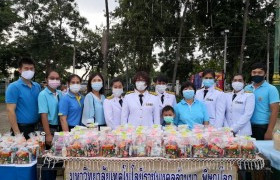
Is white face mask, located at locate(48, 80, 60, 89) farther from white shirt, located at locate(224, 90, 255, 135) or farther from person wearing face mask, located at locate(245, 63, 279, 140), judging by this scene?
person wearing face mask, located at locate(245, 63, 279, 140)

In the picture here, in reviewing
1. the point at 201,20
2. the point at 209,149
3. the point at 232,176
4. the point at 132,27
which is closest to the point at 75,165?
the point at 209,149

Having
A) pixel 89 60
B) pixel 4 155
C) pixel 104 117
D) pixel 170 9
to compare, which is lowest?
pixel 4 155

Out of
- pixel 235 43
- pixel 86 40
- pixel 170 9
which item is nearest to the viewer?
pixel 170 9

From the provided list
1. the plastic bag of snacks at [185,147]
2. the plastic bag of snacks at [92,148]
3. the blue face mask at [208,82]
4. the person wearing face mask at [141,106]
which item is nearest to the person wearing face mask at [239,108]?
the blue face mask at [208,82]

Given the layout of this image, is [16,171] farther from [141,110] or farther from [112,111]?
[141,110]

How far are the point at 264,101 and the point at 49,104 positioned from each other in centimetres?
337

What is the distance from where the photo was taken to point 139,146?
12.2 ft

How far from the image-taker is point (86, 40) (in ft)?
124

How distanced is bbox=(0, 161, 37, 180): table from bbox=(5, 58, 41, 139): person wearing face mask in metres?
1.02

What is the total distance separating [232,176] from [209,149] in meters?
0.40

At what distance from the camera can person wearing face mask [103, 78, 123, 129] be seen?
5.18 metres

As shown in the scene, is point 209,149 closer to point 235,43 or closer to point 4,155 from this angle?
point 4,155

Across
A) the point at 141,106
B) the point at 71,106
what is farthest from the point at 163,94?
the point at 71,106

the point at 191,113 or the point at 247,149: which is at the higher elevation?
the point at 191,113
